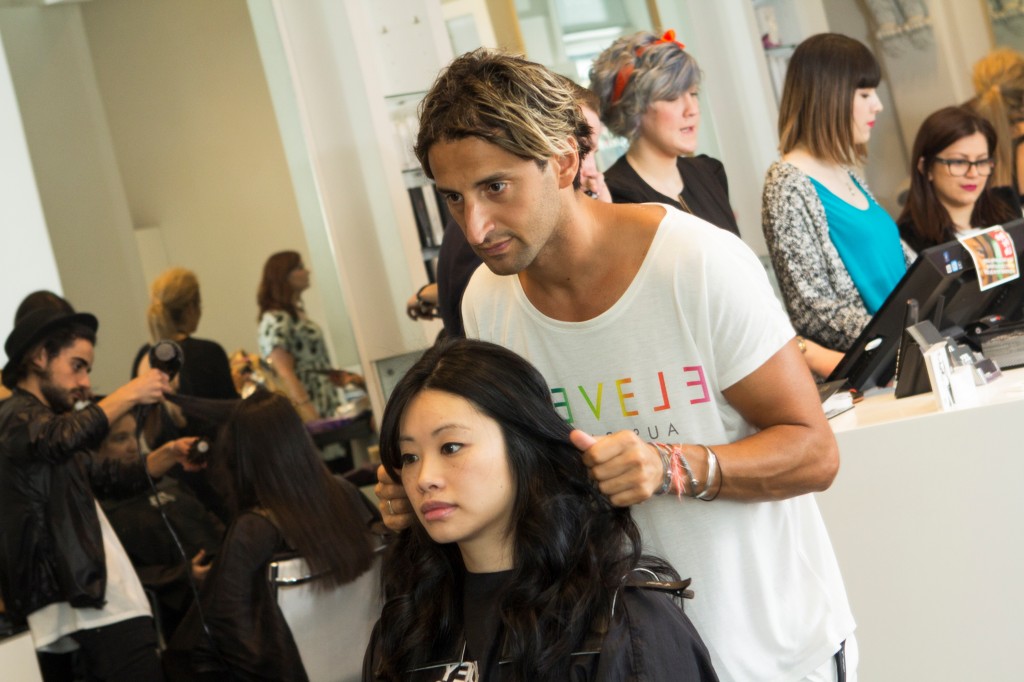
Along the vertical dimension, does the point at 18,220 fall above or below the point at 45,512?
above

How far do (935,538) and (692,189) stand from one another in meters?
1.17

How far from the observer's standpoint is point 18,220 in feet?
12.9

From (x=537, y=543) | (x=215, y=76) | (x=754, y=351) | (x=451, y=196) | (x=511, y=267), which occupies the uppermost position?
(x=215, y=76)

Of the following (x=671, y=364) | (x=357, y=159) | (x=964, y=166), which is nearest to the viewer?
(x=671, y=364)

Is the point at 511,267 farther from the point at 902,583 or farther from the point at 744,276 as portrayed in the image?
the point at 902,583

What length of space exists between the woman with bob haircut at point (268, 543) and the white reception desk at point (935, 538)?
1.40 m

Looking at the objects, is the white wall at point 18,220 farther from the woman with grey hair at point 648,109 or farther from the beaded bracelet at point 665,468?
the beaded bracelet at point 665,468

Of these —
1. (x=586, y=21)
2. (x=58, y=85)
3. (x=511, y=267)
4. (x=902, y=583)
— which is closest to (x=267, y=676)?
(x=902, y=583)

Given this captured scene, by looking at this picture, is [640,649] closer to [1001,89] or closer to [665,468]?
[665,468]

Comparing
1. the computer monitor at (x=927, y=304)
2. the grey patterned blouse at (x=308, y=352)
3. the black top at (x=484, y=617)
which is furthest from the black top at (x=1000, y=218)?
the black top at (x=484, y=617)

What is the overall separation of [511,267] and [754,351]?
1.01 ft

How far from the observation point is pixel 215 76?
→ 4402 millimetres

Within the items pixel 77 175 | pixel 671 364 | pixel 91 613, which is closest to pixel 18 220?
pixel 77 175

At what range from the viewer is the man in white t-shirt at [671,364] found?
1.31 m
